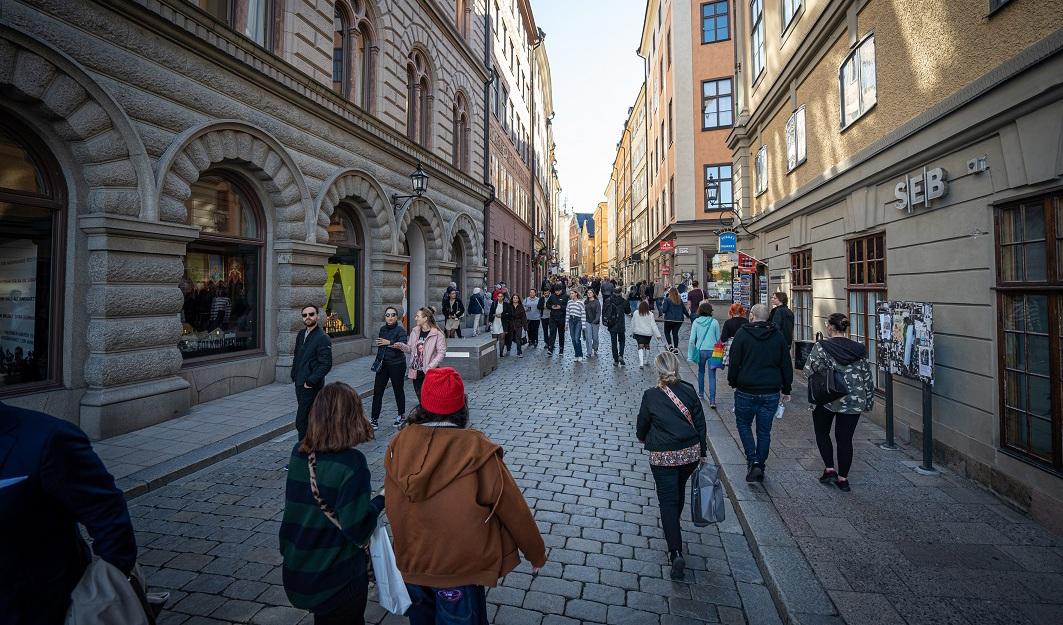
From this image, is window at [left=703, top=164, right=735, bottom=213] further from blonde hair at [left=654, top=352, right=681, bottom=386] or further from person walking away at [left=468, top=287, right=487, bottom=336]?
blonde hair at [left=654, top=352, right=681, bottom=386]

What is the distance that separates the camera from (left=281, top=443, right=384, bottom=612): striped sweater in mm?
2398

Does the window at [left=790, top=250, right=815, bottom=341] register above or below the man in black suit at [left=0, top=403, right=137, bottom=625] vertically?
above

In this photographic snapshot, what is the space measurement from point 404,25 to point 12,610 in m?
16.0

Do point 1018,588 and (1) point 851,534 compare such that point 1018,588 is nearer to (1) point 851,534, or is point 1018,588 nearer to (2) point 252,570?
(1) point 851,534

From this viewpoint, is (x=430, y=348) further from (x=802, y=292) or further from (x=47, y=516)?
(x=802, y=292)

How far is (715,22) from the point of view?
1050 inches

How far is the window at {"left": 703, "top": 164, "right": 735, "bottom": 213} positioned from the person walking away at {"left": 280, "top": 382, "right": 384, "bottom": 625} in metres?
27.4

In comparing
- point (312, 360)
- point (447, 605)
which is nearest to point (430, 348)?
point (312, 360)

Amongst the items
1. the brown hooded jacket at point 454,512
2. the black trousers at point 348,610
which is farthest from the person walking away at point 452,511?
the black trousers at point 348,610

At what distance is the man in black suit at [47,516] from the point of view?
1.84m

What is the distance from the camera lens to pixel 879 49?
7.63 metres

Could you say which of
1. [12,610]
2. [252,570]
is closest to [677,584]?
[252,570]

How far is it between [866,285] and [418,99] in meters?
13.4

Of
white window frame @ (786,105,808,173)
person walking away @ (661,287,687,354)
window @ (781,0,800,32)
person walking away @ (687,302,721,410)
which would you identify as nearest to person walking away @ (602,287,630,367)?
person walking away @ (661,287,687,354)
